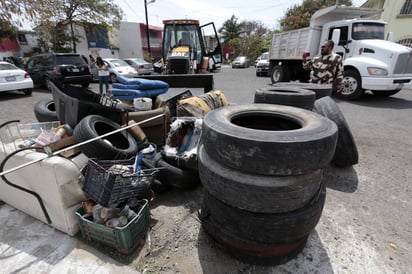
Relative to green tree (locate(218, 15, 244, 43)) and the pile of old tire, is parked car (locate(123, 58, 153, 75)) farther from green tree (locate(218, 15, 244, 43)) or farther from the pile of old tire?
green tree (locate(218, 15, 244, 43))

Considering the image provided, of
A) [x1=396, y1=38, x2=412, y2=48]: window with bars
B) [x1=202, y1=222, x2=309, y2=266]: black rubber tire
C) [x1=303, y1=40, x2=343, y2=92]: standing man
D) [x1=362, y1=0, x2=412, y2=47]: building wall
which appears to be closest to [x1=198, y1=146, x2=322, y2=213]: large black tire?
[x1=202, y1=222, x2=309, y2=266]: black rubber tire

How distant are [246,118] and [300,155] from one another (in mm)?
952

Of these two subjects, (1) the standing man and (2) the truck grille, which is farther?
(2) the truck grille

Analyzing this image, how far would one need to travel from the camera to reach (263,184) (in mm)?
1335

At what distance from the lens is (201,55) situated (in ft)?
27.3

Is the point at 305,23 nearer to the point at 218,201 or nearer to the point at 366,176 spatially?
the point at 366,176

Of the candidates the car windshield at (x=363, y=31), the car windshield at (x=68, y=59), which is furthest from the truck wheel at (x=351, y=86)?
the car windshield at (x=68, y=59)

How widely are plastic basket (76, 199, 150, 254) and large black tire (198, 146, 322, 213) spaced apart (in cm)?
78

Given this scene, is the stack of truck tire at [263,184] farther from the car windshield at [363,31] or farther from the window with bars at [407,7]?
the window with bars at [407,7]

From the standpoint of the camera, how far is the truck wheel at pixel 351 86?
6.80 m

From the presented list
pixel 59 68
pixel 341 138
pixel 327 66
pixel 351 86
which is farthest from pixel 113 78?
pixel 341 138

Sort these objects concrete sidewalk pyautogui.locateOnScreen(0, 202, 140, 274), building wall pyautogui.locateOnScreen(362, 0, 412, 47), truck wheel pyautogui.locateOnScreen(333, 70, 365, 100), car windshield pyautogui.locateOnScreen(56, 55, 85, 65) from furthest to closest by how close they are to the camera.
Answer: building wall pyautogui.locateOnScreen(362, 0, 412, 47)
car windshield pyautogui.locateOnScreen(56, 55, 85, 65)
truck wheel pyautogui.locateOnScreen(333, 70, 365, 100)
concrete sidewalk pyautogui.locateOnScreen(0, 202, 140, 274)

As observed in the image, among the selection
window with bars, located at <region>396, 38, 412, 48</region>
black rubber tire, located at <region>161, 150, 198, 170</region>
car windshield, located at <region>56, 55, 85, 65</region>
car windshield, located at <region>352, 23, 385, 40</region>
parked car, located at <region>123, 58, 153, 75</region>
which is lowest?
black rubber tire, located at <region>161, 150, 198, 170</region>

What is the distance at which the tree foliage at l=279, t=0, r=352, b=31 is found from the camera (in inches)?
928
